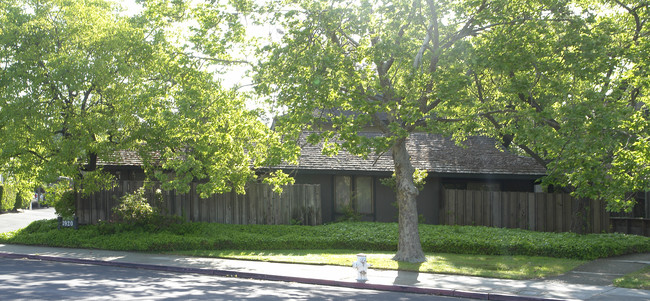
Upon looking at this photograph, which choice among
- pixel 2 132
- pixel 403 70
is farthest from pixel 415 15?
pixel 2 132

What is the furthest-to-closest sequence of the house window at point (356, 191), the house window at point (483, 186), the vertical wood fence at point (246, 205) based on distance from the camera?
1. the house window at point (483, 186)
2. the house window at point (356, 191)
3. the vertical wood fence at point (246, 205)

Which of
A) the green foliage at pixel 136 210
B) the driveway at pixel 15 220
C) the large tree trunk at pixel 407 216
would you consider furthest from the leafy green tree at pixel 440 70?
the driveway at pixel 15 220

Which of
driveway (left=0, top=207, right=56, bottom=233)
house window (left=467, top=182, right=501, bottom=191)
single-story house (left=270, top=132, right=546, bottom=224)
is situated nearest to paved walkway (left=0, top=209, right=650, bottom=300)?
single-story house (left=270, top=132, right=546, bottom=224)

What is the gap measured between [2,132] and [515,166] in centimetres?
1854

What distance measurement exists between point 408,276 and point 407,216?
7.97 feet

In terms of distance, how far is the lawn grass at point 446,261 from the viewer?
555 inches

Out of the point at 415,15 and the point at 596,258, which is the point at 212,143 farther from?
the point at 596,258

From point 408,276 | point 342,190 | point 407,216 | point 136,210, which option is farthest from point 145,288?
point 342,190

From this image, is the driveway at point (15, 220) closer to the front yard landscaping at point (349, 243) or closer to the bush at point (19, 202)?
the bush at point (19, 202)

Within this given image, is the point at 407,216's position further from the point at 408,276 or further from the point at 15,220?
the point at 15,220

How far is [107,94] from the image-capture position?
19359 mm

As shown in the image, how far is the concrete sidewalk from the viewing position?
1155 centimetres

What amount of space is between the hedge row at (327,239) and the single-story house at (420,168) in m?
3.23

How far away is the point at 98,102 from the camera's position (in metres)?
19.9
